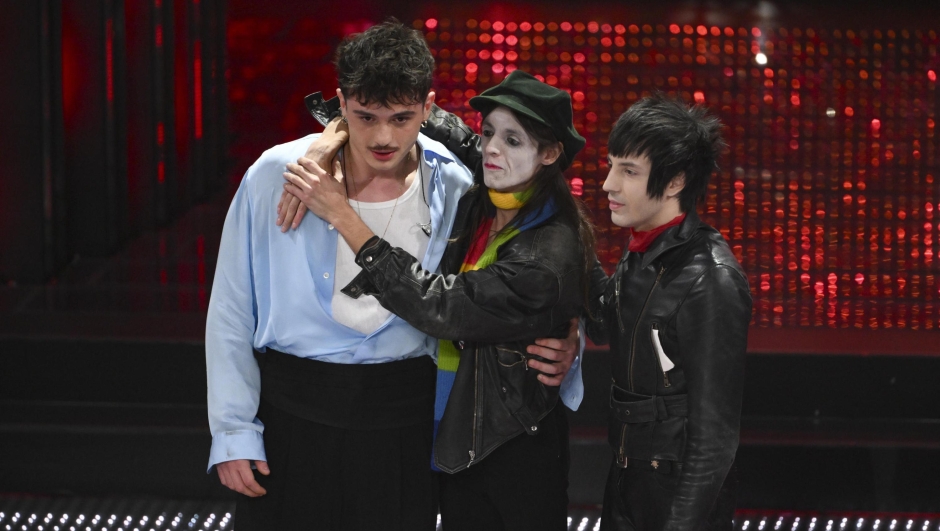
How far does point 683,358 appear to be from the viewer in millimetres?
1944

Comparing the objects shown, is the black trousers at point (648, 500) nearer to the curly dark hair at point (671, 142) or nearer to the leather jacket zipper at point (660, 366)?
the leather jacket zipper at point (660, 366)

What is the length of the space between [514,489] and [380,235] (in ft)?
1.92

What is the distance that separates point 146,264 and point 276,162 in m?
3.81

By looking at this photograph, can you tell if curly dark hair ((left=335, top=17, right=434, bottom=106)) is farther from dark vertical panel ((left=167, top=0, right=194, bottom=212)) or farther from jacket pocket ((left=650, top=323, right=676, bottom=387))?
dark vertical panel ((left=167, top=0, right=194, bottom=212))

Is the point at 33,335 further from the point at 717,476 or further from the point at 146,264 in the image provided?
the point at 717,476

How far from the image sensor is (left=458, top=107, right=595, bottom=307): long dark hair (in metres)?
2.06

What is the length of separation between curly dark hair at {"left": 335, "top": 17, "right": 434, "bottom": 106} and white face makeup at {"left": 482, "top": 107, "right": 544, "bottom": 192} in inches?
6.4

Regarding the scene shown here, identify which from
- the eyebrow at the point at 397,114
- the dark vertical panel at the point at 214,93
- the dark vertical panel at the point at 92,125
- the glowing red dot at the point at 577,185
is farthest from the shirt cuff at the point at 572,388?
the dark vertical panel at the point at 214,93

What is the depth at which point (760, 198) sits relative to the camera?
697 centimetres

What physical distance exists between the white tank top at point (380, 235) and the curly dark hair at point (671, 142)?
0.42 meters

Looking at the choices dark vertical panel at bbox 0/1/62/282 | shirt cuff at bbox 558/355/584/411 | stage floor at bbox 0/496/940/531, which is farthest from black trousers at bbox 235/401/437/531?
dark vertical panel at bbox 0/1/62/282

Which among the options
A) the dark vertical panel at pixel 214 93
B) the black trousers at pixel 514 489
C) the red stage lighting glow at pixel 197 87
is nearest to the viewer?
the black trousers at pixel 514 489

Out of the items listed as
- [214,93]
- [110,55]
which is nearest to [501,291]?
[110,55]

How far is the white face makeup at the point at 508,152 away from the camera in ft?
6.78
